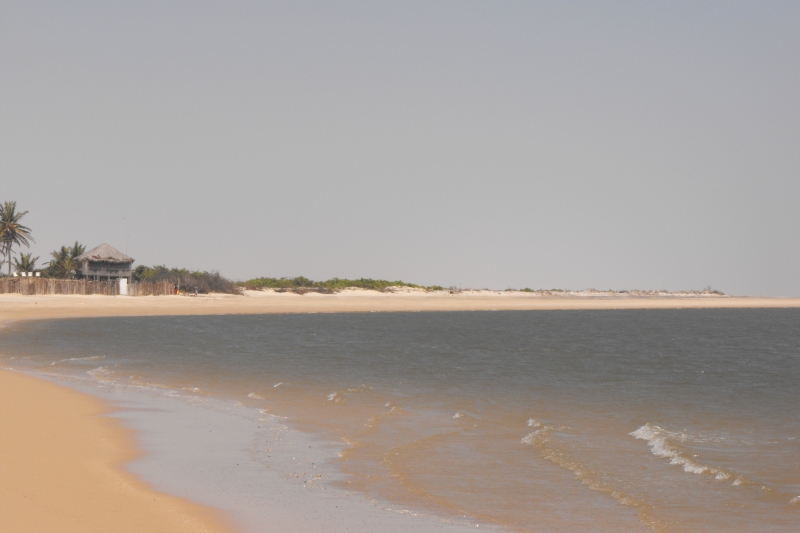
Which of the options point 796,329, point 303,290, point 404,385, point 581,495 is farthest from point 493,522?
point 303,290

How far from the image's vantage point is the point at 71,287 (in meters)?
68.1

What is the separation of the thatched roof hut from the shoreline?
Answer: 62.6m

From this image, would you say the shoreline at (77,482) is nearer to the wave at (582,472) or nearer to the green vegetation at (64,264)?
the wave at (582,472)

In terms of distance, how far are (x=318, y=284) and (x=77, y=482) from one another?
9377cm

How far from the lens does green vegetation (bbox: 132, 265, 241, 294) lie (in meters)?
81.6

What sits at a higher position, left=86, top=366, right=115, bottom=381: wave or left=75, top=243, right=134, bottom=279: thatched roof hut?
left=75, top=243, right=134, bottom=279: thatched roof hut

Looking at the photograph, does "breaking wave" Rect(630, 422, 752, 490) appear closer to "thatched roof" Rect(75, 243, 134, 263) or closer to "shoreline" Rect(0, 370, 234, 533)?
"shoreline" Rect(0, 370, 234, 533)

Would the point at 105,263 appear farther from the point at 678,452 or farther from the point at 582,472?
the point at 582,472

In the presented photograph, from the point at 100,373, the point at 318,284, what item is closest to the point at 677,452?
the point at 100,373

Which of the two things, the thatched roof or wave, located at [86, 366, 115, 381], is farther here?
the thatched roof

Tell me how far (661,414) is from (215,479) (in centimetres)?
1235

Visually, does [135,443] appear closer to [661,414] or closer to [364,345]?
[661,414]

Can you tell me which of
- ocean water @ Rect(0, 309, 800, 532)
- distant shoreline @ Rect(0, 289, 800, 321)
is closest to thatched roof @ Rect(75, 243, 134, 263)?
distant shoreline @ Rect(0, 289, 800, 321)

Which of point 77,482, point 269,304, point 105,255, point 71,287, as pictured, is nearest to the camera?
point 77,482
